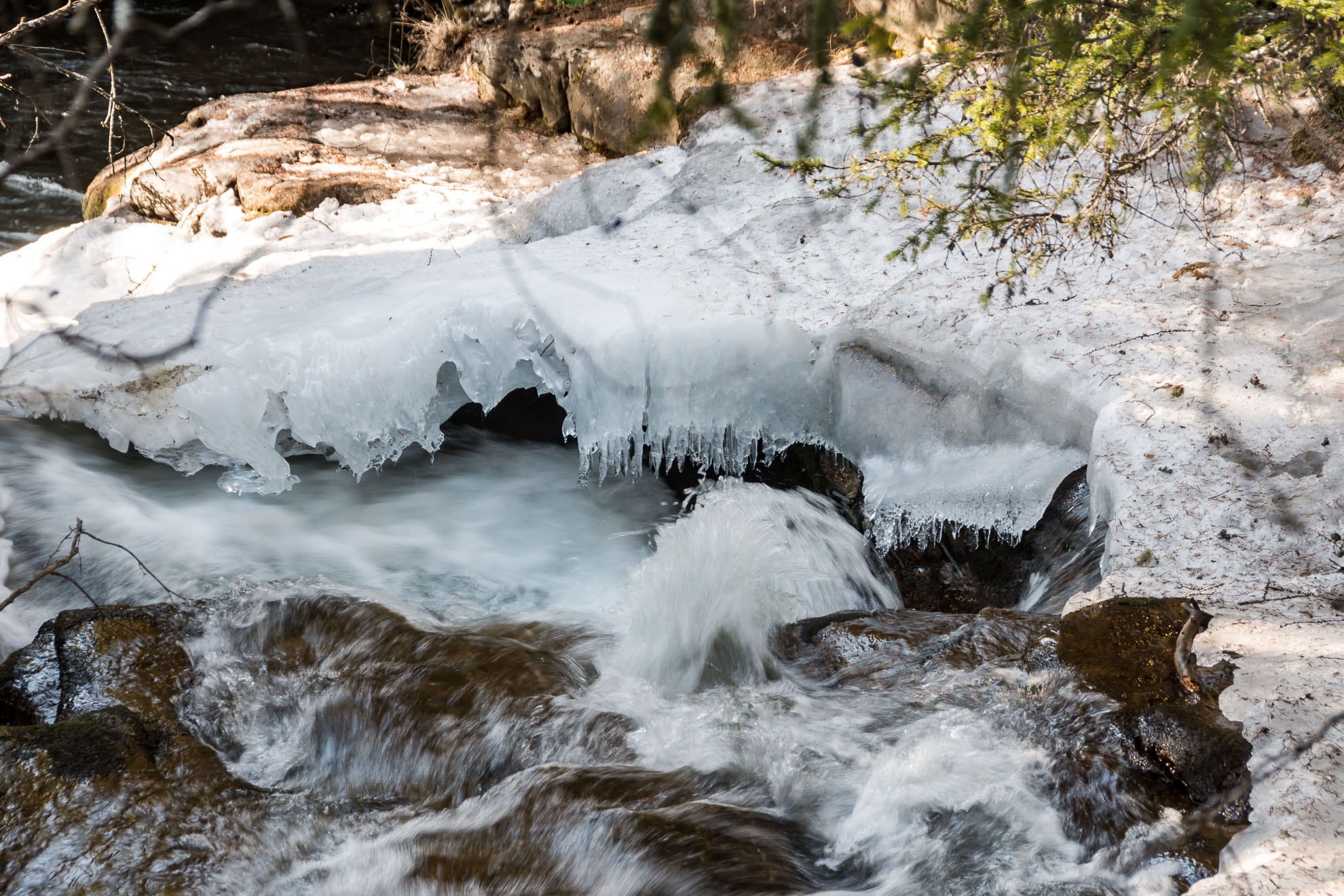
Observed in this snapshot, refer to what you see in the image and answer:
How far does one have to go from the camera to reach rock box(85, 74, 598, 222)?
6141 mm

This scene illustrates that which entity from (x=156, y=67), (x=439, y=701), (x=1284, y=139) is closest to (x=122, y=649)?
(x=439, y=701)

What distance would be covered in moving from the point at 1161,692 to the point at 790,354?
2.30m

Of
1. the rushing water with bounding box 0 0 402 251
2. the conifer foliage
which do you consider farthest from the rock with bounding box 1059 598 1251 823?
the rushing water with bounding box 0 0 402 251

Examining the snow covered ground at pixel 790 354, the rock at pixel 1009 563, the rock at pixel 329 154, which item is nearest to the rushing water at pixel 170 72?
the rock at pixel 329 154

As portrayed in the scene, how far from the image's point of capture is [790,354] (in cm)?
427

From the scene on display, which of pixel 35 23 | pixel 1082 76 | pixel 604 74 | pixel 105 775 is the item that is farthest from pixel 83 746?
pixel 604 74

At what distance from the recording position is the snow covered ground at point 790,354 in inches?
118

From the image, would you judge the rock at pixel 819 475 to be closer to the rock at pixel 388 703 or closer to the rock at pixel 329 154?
the rock at pixel 388 703

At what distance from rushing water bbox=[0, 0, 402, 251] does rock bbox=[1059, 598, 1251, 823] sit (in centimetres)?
732

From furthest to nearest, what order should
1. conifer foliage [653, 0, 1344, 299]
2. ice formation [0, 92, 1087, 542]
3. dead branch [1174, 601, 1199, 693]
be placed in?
ice formation [0, 92, 1087, 542] < dead branch [1174, 601, 1199, 693] < conifer foliage [653, 0, 1344, 299]

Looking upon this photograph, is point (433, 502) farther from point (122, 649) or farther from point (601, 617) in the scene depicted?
point (122, 649)

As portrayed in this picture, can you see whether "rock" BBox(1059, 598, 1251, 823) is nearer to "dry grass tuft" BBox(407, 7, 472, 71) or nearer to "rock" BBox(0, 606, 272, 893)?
"rock" BBox(0, 606, 272, 893)

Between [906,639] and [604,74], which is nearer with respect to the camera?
[906,639]

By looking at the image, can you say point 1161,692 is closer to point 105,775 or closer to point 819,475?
point 819,475
